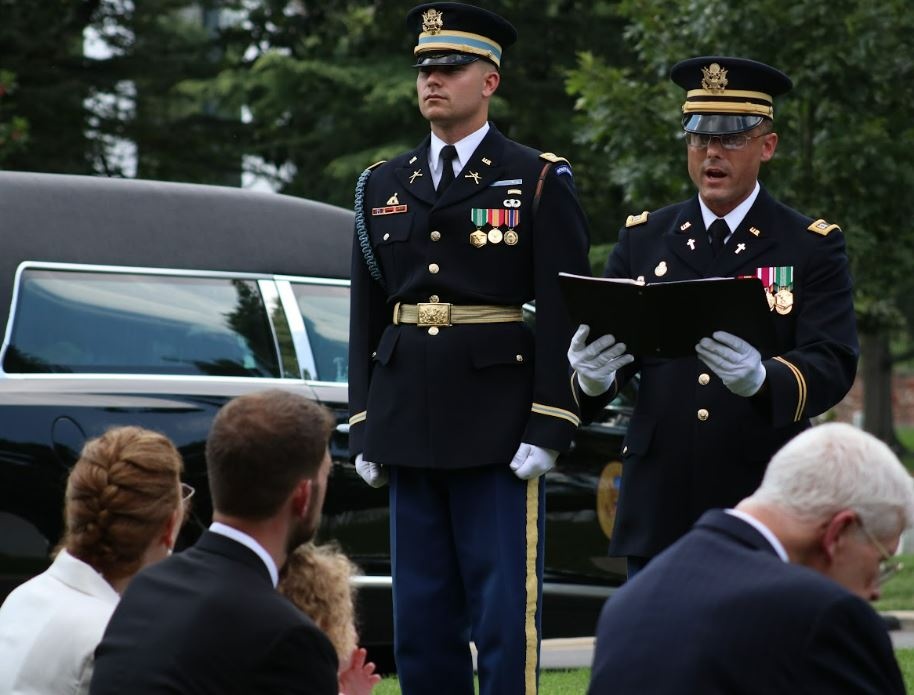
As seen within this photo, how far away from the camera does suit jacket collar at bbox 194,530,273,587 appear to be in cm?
347

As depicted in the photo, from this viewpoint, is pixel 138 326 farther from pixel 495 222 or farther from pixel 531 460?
pixel 531 460

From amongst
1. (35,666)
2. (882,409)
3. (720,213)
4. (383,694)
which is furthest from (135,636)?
(882,409)

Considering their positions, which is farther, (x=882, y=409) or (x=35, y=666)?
(x=882, y=409)

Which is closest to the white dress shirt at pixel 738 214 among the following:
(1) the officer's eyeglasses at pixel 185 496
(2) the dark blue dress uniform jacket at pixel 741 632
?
(1) the officer's eyeglasses at pixel 185 496

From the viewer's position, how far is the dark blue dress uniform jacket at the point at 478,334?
5285 mm

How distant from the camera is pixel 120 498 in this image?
4023mm

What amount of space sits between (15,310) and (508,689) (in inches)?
110

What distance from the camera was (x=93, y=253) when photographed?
7207 millimetres

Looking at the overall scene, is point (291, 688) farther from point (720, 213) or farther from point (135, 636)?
point (720, 213)

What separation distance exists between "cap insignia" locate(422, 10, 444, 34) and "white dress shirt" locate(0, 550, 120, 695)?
7.01 feet

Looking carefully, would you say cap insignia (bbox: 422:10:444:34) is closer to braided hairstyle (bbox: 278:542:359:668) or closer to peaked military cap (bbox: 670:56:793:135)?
peaked military cap (bbox: 670:56:793:135)

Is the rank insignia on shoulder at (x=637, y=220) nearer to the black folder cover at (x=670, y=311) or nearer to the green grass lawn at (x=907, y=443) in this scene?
the black folder cover at (x=670, y=311)

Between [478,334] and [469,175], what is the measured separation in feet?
1.60

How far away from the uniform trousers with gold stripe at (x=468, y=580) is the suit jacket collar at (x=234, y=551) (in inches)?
71.2
